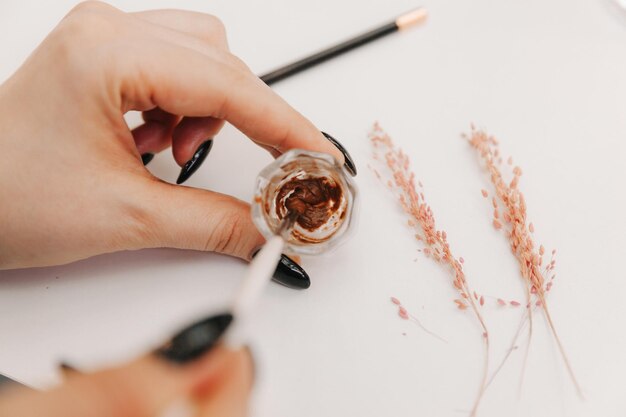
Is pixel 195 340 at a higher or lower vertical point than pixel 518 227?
lower

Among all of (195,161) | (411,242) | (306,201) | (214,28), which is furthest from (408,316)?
(214,28)

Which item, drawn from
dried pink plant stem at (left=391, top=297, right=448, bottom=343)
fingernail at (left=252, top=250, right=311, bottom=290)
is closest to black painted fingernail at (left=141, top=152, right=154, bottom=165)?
fingernail at (left=252, top=250, right=311, bottom=290)

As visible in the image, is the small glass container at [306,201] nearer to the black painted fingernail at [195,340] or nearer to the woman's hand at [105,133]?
the woman's hand at [105,133]

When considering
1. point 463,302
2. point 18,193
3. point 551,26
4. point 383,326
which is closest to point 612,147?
point 551,26

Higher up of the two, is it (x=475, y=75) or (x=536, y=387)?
(x=475, y=75)

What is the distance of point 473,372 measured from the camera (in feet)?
2.17

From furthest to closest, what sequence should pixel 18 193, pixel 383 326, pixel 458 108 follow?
pixel 458 108
pixel 383 326
pixel 18 193

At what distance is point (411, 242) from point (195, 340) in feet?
1.38

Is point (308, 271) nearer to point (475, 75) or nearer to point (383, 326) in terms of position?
point (383, 326)

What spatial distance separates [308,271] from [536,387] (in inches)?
12.7

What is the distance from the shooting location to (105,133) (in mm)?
571

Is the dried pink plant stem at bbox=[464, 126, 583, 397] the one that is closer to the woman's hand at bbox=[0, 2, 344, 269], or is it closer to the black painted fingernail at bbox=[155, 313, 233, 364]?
the woman's hand at bbox=[0, 2, 344, 269]

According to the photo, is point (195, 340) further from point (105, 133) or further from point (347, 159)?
point (347, 159)

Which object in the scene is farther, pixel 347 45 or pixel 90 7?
pixel 347 45
